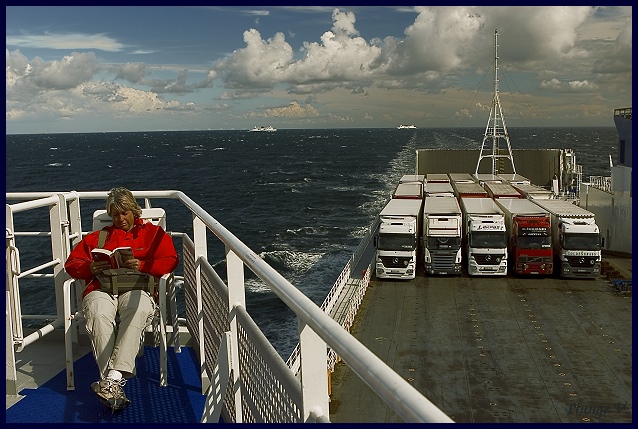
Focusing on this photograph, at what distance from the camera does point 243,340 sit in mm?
3176

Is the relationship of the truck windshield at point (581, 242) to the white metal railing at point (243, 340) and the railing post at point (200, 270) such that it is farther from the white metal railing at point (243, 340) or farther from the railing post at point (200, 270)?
the railing post at point (200, 270)

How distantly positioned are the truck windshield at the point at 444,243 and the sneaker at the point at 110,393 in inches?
861

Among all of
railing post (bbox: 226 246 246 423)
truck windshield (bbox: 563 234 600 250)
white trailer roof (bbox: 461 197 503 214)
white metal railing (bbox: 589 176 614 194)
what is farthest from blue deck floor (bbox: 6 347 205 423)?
white metal railing (bbox: 589 176 614 194)

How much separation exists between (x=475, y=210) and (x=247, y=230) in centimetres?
2568

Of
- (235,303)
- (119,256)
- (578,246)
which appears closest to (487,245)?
(578,246)

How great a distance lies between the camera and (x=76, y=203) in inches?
231

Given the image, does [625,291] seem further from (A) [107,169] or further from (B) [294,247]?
(A) [107,169]

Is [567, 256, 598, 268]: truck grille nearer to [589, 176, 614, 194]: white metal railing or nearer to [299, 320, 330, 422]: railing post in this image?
[589, 176, 614, 194]: white metal railing

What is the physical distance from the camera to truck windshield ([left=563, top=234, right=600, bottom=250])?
82.3ft

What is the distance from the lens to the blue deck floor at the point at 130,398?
4.42 m

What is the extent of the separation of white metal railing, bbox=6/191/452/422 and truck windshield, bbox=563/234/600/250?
22.2m

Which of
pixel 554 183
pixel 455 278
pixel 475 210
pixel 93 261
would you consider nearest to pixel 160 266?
pixel 93 261

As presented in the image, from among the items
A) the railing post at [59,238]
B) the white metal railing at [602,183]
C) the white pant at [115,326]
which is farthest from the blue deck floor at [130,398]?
the white metal railing at [602,183]

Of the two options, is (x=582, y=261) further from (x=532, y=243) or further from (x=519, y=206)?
(x=519, y=206)
